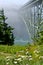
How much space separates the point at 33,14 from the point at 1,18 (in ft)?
10.3

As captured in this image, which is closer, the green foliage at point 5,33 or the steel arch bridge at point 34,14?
the steel arch bridge at point 34,14

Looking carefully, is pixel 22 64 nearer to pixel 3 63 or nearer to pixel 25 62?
pixel 25 62

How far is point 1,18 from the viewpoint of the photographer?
1725cm

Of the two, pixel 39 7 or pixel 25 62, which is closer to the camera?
pixel 25 62

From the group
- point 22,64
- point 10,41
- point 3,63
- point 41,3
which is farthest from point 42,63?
point 10,41

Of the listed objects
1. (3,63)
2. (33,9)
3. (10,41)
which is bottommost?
(10,41)

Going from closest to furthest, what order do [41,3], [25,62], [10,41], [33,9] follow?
[25,62], [41,3], [33,9], [10,41]

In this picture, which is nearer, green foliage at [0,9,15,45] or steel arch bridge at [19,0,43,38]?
steel arch bridge at [19,0,43,38]

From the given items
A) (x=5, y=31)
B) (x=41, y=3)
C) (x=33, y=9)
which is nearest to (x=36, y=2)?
(x=41, y=3)

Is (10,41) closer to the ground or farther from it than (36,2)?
closer to the ground

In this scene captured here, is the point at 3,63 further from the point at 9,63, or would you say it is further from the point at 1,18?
the point at 1,18

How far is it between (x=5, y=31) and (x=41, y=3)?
196 inches

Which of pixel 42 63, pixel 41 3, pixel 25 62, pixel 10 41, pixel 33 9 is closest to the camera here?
pixel 42 63

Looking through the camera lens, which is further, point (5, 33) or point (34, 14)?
point (5, 33)
